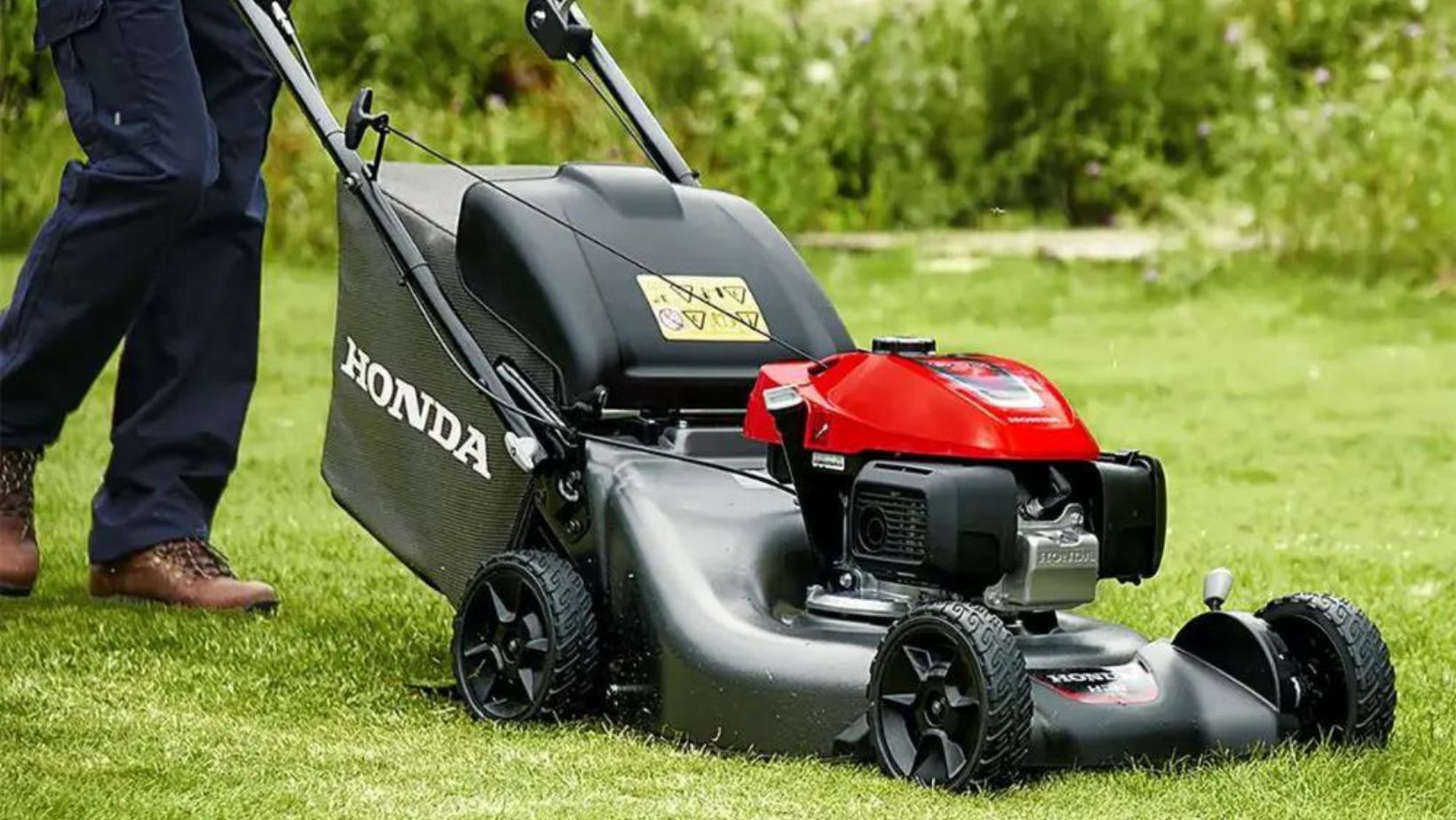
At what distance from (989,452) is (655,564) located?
1.38 ft

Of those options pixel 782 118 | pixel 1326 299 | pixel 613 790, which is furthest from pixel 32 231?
pixel 613 790

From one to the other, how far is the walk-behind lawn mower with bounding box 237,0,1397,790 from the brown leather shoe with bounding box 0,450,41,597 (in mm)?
537

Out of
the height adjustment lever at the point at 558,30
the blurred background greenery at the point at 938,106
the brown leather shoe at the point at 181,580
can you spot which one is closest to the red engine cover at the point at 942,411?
the height adjustment lever at the point at 558,30

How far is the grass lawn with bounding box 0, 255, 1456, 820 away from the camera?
2.52 metres

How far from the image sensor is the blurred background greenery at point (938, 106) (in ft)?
26.5

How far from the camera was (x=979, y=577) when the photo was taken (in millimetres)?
2607

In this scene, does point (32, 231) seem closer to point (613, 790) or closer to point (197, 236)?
point (197, 236)

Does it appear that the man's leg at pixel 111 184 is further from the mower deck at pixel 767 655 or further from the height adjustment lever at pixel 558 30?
the mower deck at pixel 767 655

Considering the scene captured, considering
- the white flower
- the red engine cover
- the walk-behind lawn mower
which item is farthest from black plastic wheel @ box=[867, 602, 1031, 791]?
the white flower

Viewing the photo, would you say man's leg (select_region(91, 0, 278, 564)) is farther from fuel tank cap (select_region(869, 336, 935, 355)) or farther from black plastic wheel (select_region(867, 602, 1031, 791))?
black plastic wheel (select_region(867, 602, 1031, 791))

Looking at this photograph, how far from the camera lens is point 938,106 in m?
8.30

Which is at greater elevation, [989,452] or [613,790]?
[989,452]

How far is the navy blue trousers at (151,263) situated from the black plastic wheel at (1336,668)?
1.49 metres

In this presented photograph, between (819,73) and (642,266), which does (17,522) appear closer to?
(642,266)
